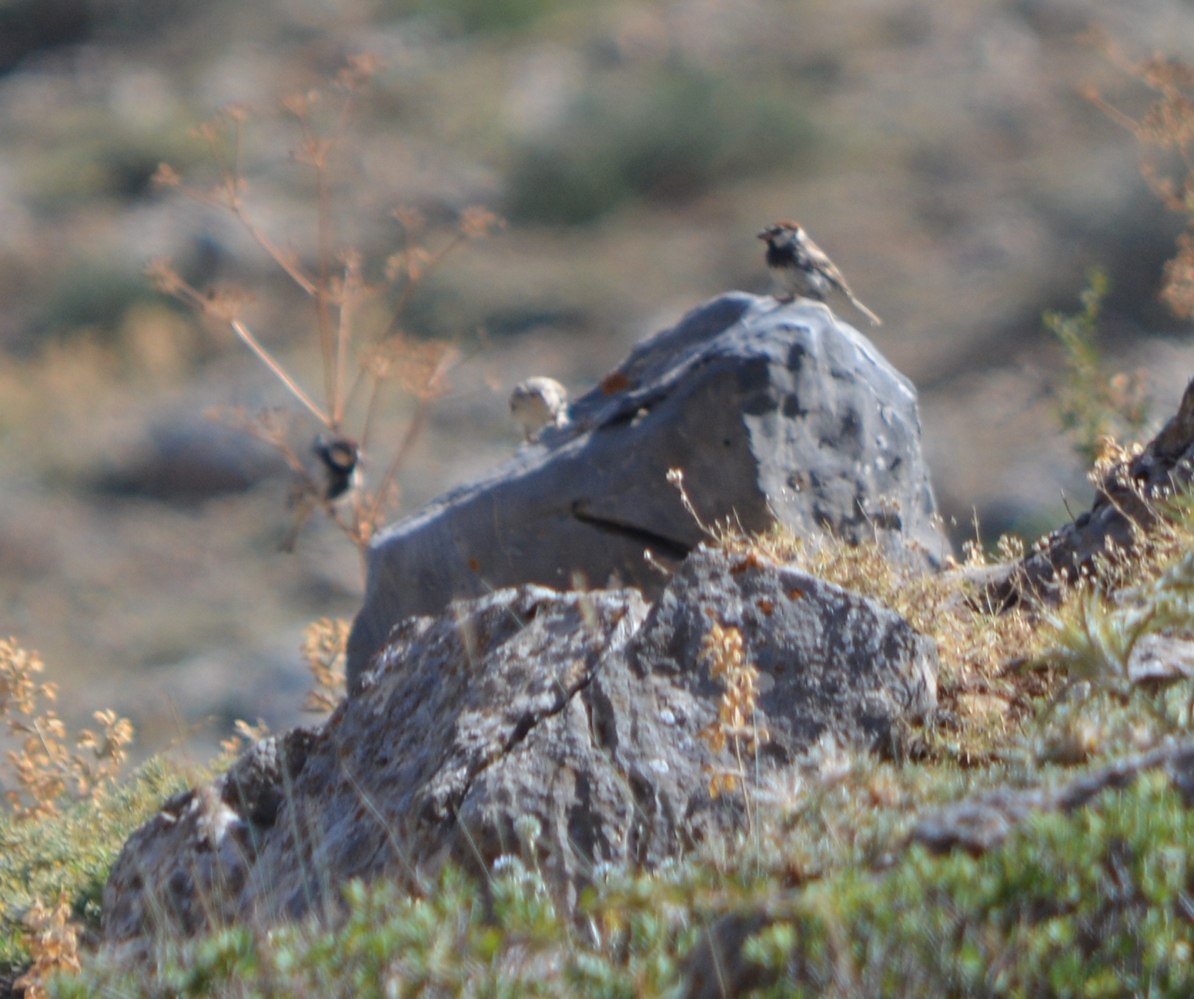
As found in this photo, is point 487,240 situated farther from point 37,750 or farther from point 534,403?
point 37,750

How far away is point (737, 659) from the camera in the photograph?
2945 mm

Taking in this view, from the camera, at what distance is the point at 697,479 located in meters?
5.19

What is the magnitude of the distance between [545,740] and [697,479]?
2047 mm

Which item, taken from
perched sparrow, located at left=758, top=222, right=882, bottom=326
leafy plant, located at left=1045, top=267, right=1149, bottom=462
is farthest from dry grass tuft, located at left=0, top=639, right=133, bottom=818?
leafy plant, located at left=1045, top=267, right=1149, bottom=462

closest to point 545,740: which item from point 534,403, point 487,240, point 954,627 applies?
point 954,627

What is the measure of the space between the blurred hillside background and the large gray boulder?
700cm

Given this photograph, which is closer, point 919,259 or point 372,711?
point 372,711

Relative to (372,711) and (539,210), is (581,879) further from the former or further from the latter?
(539,210)

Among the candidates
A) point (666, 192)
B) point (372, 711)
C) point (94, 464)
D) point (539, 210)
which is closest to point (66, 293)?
point (94, 464)

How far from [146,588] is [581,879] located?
1864 centimetres

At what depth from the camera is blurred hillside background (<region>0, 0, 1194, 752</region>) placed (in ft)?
63.9

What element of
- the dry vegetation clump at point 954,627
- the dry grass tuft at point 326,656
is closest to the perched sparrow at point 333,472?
the dry grass tuft at point 326,656

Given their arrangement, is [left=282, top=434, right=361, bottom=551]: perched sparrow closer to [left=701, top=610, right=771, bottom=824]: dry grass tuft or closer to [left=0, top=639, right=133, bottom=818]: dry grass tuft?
[left=0, top=639, right=133, bottom=818]: dry grass tuft

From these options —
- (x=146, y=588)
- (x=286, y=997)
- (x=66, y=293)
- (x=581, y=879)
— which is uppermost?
(x=66, y=293)
